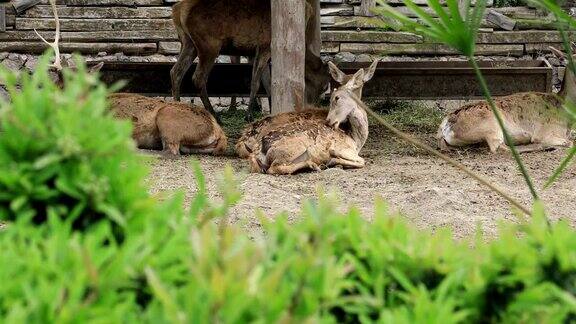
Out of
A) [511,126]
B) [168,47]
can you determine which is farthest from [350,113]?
[168,47]

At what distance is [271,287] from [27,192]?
65 centimetres

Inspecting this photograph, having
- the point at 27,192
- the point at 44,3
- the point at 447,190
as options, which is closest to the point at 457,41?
the point at 27,192

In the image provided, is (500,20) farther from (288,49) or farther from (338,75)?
(288,49)

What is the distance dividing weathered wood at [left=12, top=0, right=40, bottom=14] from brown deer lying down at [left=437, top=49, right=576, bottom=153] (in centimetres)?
661

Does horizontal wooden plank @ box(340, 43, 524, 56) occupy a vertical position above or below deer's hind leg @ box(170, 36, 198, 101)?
below

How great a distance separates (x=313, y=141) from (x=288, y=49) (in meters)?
1.26

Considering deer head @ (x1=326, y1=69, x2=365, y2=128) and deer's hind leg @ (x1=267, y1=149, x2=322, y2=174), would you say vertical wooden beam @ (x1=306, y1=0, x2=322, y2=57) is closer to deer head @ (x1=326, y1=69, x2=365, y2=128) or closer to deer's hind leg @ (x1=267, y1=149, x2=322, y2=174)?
deer head @ (x1=326, y1=69, x2=365, y2=128)

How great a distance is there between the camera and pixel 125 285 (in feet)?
5.90

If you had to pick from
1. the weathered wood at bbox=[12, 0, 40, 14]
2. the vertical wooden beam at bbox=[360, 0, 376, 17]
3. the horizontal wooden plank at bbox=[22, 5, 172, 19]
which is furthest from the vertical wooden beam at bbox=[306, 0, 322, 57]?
the weathered wood at bbox=[12, 0, 40, 14]

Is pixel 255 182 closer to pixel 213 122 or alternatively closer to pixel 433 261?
pixel 213 122

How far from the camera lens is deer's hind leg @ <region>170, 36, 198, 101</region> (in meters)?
11.8

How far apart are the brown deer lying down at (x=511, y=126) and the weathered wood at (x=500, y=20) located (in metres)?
4.69

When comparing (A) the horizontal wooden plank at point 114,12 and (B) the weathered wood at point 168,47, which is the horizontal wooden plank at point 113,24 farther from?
(B) the weathered wood at point 168,47

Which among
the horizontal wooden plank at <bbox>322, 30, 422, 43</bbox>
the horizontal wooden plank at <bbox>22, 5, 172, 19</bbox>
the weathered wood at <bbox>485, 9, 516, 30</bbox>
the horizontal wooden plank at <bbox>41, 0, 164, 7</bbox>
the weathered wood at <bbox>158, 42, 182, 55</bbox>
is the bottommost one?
the weathered wood at <bbox>158, 42, 182, 55</bbox>
